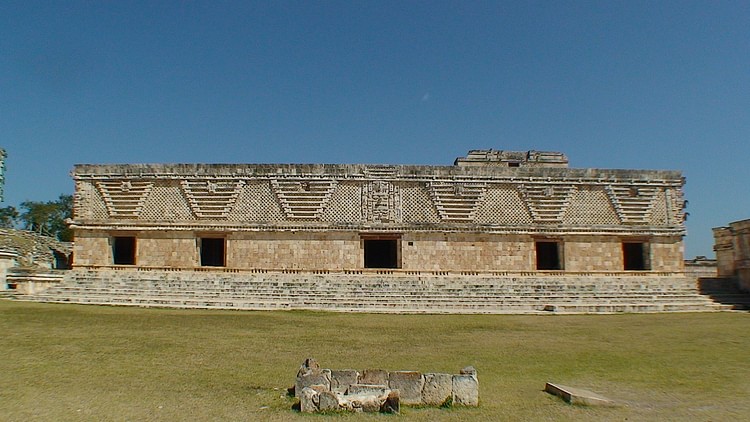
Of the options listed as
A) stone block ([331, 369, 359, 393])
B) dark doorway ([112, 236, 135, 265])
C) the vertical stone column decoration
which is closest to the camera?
stone block ([331, 369, 359, 393])

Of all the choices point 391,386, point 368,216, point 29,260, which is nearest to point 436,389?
point 391,386

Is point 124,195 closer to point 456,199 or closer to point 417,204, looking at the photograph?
point 417,204

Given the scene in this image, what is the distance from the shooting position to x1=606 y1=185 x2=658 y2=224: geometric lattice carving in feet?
51.0

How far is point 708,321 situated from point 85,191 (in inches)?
646

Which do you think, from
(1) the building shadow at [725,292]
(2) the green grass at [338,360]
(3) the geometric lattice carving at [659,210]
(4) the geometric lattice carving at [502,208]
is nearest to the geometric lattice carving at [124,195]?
(2) the green grass at [338,360]

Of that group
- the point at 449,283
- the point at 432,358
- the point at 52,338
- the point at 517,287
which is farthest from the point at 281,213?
the point at 432,358

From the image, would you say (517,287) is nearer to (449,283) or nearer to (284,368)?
(449,283)

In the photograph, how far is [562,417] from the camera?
4.26m

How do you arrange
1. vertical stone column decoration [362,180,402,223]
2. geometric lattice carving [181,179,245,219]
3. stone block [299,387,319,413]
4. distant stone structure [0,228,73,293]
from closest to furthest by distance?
stone block [299,387,319,413] → distant stone structure [0,228,73,293] → vertical stone column decoration [362,180,402,223] → geometric lattice carving [181,179,245,219]

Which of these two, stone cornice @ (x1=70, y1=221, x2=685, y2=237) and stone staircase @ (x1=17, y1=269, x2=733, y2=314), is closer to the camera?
stone staircase @ (x1=17, y1=269, x2=733, y2=314)

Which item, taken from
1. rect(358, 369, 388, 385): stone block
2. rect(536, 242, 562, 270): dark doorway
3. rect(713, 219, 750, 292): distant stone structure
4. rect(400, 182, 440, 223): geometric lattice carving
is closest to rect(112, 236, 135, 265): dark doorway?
rect(400, 182, 440, 223): geometric lattice carving

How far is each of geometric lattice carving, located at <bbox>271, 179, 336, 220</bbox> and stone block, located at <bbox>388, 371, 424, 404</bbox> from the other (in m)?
10.7

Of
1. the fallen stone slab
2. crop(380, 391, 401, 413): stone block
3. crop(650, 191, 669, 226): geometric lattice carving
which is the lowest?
the fallen stone slab

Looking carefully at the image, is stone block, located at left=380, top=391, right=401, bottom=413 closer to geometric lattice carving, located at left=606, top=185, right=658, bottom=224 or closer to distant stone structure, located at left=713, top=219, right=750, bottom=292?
→ geometric lattice carving, located at left=606, top=185, right=658, bottom=224
